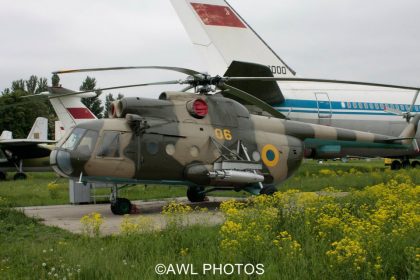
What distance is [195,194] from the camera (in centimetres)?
1466

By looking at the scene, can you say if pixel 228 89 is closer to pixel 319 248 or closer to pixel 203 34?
pixel 319 248

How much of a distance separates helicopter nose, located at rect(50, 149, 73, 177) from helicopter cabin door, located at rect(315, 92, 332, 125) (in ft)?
42.8

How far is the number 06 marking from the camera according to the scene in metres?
13.0

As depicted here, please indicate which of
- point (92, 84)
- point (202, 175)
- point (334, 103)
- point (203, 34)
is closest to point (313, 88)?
point (334, 103)

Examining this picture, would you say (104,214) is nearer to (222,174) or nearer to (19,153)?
(222,174)

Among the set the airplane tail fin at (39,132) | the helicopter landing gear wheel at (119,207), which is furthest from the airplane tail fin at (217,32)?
the airplane tail fin at (39,132)

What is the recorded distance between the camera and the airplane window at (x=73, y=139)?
37.9 feet

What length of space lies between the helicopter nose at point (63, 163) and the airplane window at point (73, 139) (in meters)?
0.16

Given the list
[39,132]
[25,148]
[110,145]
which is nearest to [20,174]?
[25,148]

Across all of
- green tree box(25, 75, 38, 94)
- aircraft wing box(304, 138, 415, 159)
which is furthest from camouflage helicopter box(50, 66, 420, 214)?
green tree box(25, 75, 38, 94)

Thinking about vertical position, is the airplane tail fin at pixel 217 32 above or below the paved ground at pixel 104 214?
above

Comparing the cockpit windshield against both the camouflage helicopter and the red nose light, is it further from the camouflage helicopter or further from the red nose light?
the red nose light

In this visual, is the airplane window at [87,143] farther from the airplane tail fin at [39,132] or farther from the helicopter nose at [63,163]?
the airplane tail fin at [39,132]

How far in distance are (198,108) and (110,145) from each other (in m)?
2.58
